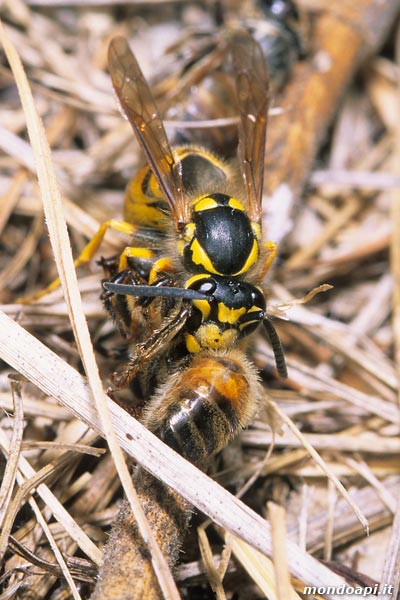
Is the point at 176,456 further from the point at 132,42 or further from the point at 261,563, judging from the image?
the point at 132,42

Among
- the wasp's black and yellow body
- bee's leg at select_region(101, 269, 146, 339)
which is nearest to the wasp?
the wasp's black and yellow body

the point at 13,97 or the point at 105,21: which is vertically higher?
the point at 105,21

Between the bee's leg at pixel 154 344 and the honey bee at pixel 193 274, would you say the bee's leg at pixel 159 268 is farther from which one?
the bee's leg at pixel 154 344

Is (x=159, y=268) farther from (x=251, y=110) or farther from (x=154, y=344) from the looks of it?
(x=251, y=110)

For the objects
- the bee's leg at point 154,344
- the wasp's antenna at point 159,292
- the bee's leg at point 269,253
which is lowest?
the bee's leg at point 154,344

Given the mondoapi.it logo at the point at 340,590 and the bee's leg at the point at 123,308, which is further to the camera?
the bee's leg at the point at 123,308

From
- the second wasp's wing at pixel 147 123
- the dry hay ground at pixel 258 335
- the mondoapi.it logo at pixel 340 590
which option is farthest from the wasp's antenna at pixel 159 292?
the mondoapi.it logo at pixel 340 590

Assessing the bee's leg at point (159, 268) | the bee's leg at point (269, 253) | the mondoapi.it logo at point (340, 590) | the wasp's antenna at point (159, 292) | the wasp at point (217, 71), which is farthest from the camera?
the wasp at point (217, 71)

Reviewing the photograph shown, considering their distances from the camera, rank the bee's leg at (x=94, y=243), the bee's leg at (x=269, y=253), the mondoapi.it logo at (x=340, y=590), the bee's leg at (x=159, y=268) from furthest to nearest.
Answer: the bee's leg at (x=94, y=243) → the bee's leg at (x=269, y=253) → the bee's leg at (x=159, y=268) → the mondoapi.it logo at (x=340, y=590)

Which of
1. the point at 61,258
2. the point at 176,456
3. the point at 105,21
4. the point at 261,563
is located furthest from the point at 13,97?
the point at 261,563
